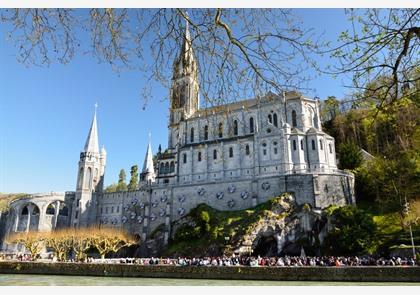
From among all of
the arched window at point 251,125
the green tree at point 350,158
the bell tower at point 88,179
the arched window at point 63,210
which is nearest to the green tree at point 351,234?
the green tree at point 350,158

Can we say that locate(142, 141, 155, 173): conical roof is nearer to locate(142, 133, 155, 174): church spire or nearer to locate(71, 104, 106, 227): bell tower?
locate(142, 133, 155, 174): church spire

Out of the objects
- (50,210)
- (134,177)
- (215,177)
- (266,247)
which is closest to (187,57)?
(266,247)

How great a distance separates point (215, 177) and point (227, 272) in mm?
21959

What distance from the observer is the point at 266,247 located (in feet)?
107

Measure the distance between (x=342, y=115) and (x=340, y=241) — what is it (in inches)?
1042

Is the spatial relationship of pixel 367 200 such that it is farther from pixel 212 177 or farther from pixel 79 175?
pixel 79 175

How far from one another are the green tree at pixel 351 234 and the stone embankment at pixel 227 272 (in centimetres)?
775

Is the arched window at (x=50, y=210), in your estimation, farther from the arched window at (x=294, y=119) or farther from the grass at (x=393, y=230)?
the grass at (x=393, y=230)

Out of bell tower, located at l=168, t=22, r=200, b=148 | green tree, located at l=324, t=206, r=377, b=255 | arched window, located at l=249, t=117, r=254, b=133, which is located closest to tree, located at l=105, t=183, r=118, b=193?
arched window, located at l=249, t=117, r=254, b=133

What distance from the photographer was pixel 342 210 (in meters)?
29.8

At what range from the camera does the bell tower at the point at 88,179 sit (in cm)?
4831

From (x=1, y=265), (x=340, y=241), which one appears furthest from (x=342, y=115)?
(x=1, y=265)

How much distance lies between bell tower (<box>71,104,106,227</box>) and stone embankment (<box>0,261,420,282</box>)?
2042cm

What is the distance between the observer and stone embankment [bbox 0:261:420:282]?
58.5ft
